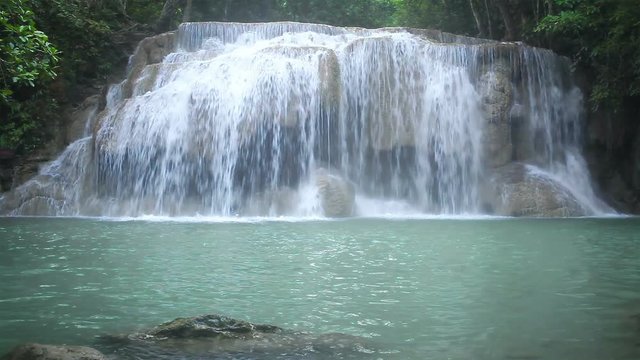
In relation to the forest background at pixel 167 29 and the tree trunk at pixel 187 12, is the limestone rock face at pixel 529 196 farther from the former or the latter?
the tree trunk at pixel 187 12

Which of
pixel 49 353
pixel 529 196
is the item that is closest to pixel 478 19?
pixel 529 196

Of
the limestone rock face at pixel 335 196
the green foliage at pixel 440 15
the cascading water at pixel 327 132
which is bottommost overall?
the limestone rock face at pixel 335 196

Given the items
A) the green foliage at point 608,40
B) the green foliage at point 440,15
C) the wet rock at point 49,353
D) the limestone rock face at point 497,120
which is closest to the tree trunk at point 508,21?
the green foliage at point 608,40

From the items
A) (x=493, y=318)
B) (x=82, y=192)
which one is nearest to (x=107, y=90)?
(x=82, y=192)

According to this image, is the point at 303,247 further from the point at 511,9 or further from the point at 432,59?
the point at 511,9

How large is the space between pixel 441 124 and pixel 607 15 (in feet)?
18.6

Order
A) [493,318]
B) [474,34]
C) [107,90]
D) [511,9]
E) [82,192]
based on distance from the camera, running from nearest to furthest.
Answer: [493,318] < [82,192] < [107,90] < [511,9] < [474,34]

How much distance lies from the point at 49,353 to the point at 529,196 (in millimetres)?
13813

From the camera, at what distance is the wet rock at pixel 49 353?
11.9 feet

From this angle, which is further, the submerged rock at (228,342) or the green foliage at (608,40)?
the green foliage at (608,40)

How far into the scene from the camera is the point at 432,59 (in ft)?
60.1

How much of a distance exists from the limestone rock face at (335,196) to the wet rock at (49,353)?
11.3 meters

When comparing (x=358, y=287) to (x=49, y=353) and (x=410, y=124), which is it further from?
(x=410, y=124)

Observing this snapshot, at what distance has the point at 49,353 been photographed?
365 centimetres
